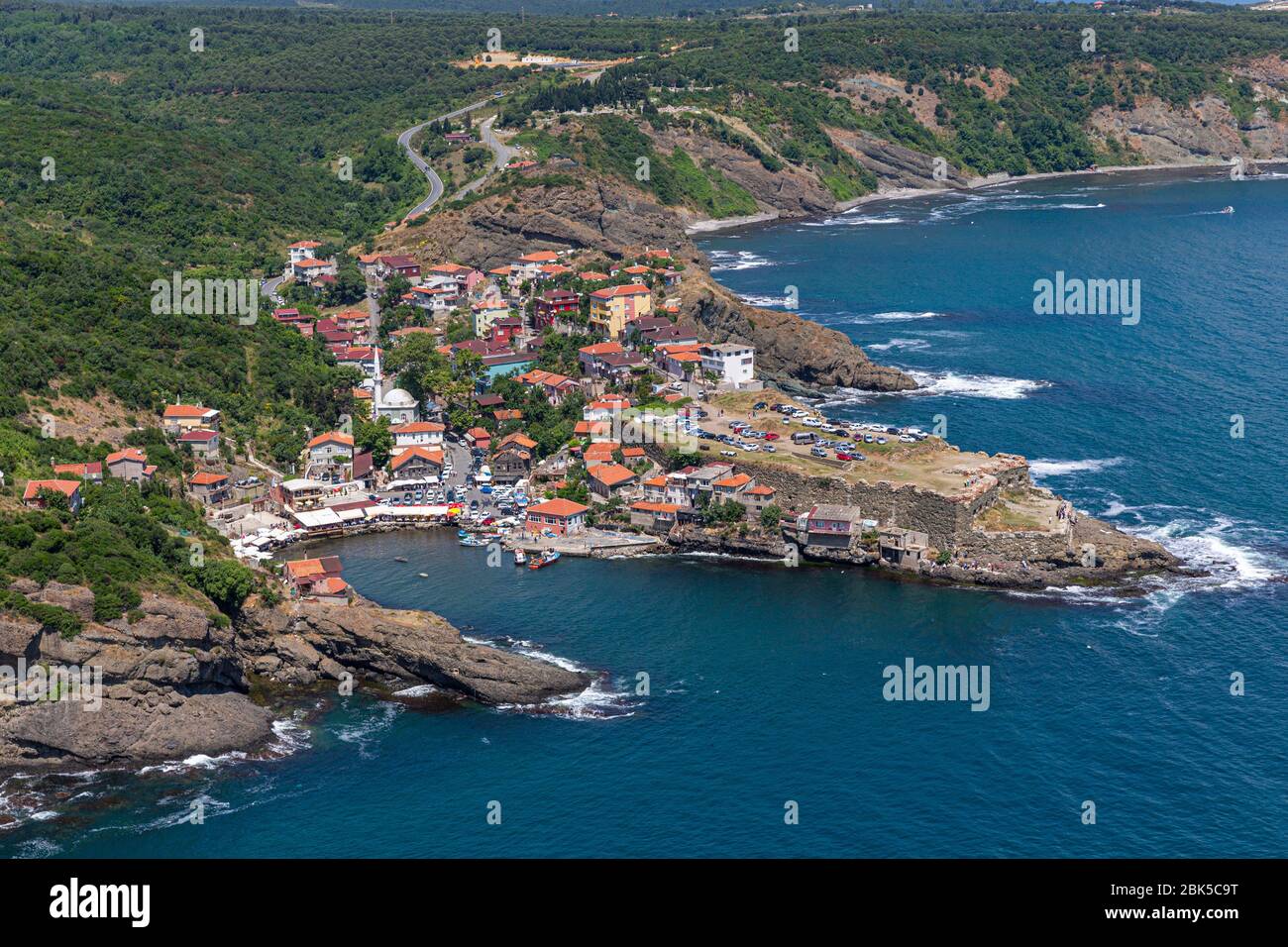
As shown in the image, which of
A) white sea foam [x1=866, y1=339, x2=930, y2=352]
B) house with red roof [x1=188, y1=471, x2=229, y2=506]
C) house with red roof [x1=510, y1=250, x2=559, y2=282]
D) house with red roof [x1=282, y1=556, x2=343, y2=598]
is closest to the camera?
house with red roof [x1=282, y1=556, x2=343, y2=598]

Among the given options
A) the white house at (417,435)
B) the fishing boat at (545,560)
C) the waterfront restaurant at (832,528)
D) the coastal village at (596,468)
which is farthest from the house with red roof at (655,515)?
the white house at (417,435)

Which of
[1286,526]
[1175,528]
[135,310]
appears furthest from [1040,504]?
[135,310]

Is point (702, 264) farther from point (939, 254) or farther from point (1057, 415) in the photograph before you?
point (1057, 415)

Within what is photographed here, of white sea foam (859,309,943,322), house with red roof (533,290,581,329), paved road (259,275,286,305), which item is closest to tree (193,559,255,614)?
house with red roof (533,290,581,329)

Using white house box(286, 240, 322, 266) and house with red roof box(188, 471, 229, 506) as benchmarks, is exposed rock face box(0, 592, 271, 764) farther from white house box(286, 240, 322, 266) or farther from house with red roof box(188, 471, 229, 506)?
white house box(286, 240, 322, 266)
